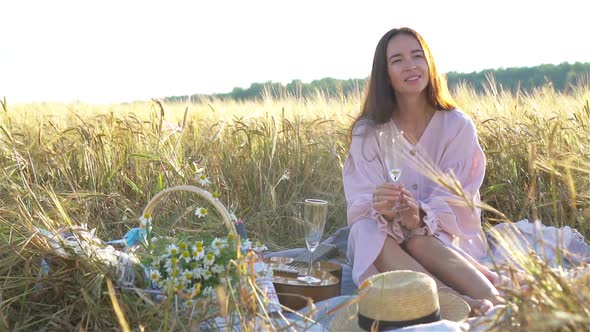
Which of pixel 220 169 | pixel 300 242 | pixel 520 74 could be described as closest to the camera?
pixel 300 242

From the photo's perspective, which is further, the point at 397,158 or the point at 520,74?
the point at 520,74

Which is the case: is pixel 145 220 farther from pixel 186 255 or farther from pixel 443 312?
pixel 443 312

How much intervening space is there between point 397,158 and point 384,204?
0.22 m

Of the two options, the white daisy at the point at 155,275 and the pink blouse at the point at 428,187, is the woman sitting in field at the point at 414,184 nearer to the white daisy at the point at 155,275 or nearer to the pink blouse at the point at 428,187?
the pink blouse at the point at 428,187

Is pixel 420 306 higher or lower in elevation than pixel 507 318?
lower

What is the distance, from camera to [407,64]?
11.7 ft

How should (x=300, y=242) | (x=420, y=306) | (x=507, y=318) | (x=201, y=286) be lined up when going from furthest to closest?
(x=300, y=242)
(x=201, y=286)
(x=420, y=306)
(x=507, y=318)

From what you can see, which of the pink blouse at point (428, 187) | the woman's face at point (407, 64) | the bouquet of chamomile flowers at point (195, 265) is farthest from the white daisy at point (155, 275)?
the woman's face at point (407, 64)

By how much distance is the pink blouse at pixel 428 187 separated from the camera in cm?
328

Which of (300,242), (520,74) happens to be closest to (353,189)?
(300,242)

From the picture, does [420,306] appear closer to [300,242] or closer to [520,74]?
[300,242]

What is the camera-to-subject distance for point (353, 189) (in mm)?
3602

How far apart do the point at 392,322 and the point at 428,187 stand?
1224 millimetres

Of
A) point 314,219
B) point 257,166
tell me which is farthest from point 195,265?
point 257,166
